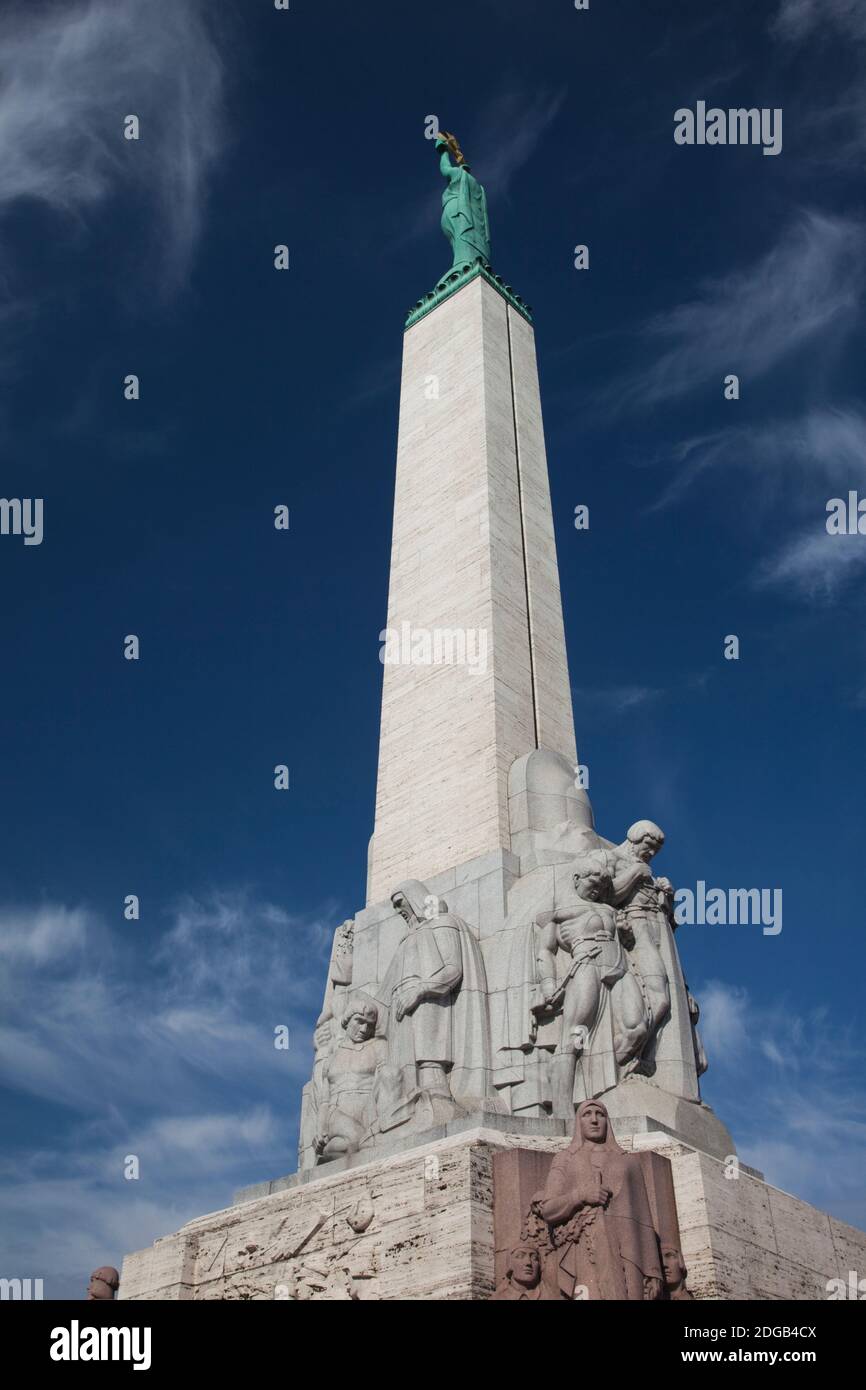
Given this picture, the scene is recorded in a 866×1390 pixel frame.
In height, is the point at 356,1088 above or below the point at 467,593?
below

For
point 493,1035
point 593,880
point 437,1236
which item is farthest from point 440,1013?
point 437,1236

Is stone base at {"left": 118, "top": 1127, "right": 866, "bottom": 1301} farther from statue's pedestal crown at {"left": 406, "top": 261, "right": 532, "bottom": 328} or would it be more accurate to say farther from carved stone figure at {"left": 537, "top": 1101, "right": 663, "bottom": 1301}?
statue's pedestal crown at {"left": 406, "top": 261, "right": 532, "bottom": 328}

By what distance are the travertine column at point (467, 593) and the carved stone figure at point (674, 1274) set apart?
554 cm

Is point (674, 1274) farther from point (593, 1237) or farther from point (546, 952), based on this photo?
point (546, 952)

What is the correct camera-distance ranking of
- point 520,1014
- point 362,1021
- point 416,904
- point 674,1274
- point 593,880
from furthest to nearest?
point 416,904 → point 362,1021 → point 593,880 → point 520,1014 → point 674,1274

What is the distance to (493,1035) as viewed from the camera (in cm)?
1322

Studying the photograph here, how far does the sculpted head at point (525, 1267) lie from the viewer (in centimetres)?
1003

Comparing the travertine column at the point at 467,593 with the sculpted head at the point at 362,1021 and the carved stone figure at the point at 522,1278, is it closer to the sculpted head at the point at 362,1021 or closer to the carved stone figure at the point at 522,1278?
the sculpted head at the point at 362,1021

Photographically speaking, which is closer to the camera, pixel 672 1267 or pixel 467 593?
pixel 672 1267

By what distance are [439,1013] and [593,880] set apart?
2.18 m

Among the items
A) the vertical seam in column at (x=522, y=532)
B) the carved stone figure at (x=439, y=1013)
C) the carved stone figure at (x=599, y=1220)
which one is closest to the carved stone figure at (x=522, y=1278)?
the carved stone figure at (x=599, y=1220)

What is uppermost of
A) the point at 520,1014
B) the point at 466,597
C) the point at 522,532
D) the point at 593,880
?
the point at 522,532

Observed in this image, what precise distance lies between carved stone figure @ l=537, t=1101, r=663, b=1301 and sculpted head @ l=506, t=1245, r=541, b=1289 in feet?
0.37

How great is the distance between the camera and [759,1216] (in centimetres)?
1162
